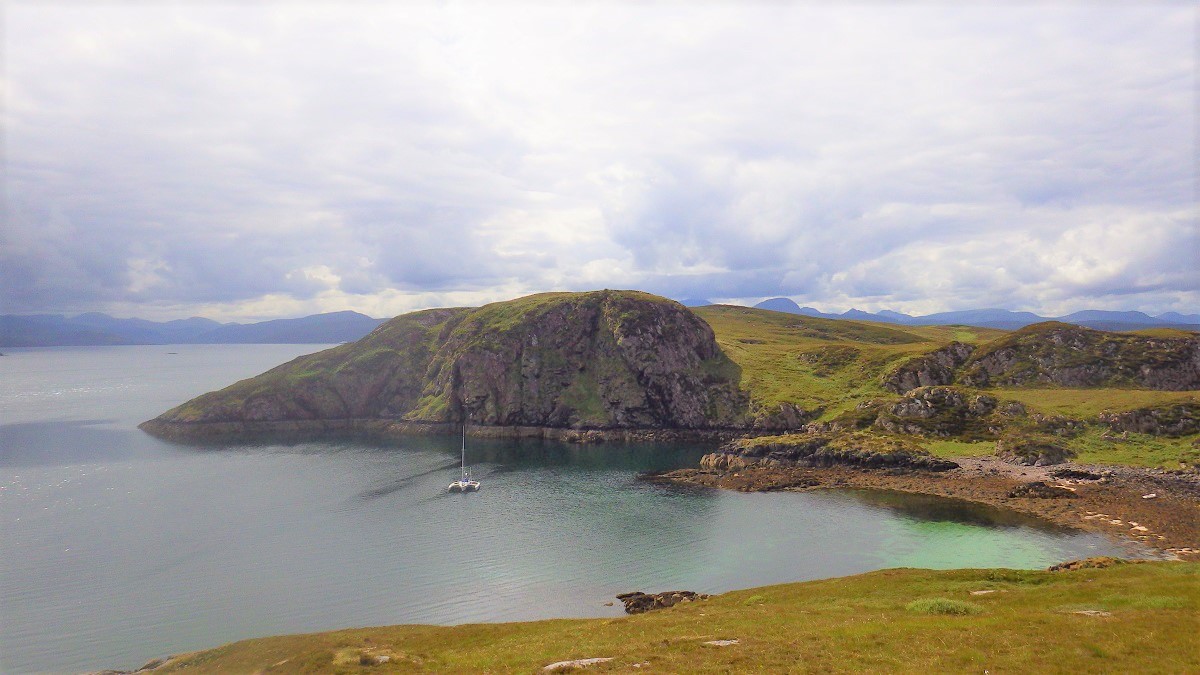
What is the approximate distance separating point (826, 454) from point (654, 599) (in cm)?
8082

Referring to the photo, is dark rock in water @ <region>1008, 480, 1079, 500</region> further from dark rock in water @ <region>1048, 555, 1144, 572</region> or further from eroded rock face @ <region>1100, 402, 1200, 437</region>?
dark rock in water @ <region>1048, 555, 1144, 572</region>

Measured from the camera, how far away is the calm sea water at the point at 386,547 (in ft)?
209

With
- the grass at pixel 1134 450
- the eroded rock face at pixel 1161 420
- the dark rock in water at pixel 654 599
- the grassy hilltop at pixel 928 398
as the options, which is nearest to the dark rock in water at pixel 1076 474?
the grass at pixel 1134 450

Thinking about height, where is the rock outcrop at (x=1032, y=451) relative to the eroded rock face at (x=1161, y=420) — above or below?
below

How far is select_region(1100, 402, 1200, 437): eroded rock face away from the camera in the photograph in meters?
116

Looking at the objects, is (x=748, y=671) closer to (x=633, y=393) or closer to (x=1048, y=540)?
(x=1048, y=540)

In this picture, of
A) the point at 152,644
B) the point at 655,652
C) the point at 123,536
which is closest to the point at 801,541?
the point at 655,652

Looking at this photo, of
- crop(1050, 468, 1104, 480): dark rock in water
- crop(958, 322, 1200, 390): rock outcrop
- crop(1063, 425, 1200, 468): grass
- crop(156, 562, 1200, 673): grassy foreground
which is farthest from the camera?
crop(958, 322, 1200, 390): rock outcrop

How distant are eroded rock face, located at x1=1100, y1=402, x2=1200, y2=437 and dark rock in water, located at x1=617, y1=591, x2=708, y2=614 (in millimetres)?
112825

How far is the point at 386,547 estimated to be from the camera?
84.4m

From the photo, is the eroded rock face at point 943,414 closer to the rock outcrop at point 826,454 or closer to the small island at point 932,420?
the small island at point 932,420

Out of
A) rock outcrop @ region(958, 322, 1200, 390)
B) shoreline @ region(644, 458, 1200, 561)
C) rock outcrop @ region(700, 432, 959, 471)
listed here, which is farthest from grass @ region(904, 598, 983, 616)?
rock outcrop @ region(958, 322, 1200, 390)

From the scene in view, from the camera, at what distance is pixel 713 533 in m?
90.3

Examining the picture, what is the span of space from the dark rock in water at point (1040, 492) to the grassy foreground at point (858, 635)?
5276 centimetres
